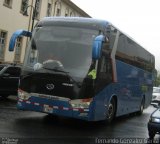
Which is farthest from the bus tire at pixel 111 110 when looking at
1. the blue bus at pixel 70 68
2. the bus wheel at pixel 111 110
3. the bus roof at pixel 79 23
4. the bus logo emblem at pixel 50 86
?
the bus roof at pixel 79 23

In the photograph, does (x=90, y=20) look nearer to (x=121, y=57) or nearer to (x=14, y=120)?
(x=121, y=57)

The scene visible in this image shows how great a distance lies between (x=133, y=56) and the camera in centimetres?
1773

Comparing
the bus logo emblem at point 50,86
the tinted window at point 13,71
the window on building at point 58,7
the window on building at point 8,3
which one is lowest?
the bus logo emblem at point 50,86

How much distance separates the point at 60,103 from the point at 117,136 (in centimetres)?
191

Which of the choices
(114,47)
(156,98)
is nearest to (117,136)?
(114,47)

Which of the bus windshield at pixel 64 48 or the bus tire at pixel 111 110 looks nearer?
the bus windshield at pixel 64 48

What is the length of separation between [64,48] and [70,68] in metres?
0.69

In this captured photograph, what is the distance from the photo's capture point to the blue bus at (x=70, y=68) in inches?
506

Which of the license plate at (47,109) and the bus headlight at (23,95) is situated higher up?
the bus headlight at (23,95)

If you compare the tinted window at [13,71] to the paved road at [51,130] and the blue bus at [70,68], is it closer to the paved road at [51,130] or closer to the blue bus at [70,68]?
the paved road at [51,130]

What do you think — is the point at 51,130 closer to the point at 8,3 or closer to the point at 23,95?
the point at 23,95

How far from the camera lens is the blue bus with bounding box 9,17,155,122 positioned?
42.1ft

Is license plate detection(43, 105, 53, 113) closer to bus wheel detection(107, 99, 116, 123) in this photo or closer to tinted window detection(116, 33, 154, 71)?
bus wheel detection(107, 99, 116, 123)

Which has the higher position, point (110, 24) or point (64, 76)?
point (110, 24)
